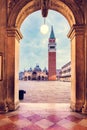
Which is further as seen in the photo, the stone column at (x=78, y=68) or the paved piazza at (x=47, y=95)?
the paved piazza at (x=47, y=95)

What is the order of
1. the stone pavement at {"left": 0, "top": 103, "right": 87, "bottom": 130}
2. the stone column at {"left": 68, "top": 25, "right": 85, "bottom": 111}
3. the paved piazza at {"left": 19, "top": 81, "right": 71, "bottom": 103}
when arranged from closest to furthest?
the stone pavement at {"left": 0, "top": 103, "right": 87, "bottom": 130}, the stone column at {"left": 68, "top": 25, "right": 85, "bottom": 111}, the paved piazza at {"left": 19, "top": 81, "right": 71, "bottom": 103}

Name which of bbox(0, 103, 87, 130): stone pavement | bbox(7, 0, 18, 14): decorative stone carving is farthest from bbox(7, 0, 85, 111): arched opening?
bbox(0, 103, 87, 130): stone pavement

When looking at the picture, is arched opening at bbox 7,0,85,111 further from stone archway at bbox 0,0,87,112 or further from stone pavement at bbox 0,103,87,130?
stone pavement at bbox 0,103,87,130

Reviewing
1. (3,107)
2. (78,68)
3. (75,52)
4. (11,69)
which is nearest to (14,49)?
(11,69)

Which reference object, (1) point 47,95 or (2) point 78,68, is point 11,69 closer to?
(2) point 78,68

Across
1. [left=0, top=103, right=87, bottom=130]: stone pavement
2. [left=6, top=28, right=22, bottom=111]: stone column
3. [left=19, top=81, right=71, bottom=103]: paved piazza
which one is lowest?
[left=19, top=81, right=71, bottom=103]: paved piazza

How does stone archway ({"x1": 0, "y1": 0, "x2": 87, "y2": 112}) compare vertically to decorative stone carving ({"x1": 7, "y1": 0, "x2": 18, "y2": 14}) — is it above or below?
below

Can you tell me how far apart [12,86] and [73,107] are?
2718 millimetres

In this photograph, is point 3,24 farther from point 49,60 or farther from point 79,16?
point 49,60

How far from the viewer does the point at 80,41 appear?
7273 millimetres

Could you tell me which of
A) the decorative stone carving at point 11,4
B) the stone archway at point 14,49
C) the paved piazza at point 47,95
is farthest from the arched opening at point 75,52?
the paved piazza at point 47,95

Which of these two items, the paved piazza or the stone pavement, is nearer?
the stone pavement

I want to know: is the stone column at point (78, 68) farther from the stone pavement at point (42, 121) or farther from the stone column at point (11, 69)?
the stone column at point (11, 69)

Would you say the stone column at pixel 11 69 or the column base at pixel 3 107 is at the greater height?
the stone column at pixel 11 69
